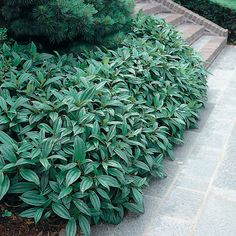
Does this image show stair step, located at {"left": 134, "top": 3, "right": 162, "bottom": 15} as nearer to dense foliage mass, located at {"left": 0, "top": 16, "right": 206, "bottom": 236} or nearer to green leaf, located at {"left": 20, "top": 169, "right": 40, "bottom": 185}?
dense foliage mass, located at {"left": 0, "top": 16, "right": 206, "bottom": 236}

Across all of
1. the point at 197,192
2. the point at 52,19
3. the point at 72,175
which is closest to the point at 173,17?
the point at 52,19

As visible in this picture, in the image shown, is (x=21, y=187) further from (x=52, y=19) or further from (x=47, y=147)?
(x=52, y=19)

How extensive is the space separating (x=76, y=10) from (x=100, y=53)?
624 mm

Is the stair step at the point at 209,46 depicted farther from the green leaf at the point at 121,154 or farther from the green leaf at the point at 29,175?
the green leaf at the point at 29,175

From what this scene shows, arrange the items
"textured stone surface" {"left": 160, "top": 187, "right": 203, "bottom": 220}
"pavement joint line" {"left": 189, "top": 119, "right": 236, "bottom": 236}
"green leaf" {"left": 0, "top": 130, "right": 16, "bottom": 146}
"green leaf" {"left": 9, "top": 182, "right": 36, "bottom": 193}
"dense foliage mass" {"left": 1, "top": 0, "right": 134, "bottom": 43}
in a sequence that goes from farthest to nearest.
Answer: "dense foliage mass" {"left": 1, "top": 0, "right": 134, "bottom": 43} → "textured stone surface" {"left": 160, "top": 187, "right": 203, "bottom": 220} → "pavement joint line" {"left": 189, "top": 119, "right": 236, "bottom": 236} → "green leaf" {"left": 0, "top": 130, "right": 16, "bottom": 146} → "green leaf" {"left": 9, "top": 182, "right": 36, "bottom": 193}

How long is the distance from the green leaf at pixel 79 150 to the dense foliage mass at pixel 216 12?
600cm

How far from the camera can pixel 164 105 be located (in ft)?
13.1

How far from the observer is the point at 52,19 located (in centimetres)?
352

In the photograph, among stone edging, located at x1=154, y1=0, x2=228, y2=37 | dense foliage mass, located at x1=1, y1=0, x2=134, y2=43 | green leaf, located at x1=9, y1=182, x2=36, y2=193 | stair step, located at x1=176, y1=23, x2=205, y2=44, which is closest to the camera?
green leaf, located at x1=9, y1=182, x2=36, y2=193

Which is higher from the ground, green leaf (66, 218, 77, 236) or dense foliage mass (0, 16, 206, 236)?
dense foliage mass (0, 16, 206, 236)

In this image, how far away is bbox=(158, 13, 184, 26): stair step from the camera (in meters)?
7.41

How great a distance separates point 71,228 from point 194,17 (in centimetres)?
625

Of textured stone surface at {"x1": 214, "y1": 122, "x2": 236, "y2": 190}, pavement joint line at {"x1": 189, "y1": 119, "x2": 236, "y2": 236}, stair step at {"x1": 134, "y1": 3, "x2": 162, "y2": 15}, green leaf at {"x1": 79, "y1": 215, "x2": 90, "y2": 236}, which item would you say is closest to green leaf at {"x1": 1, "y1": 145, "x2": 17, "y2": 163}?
green leaf at {"x1": 79, "y1": 215, "x2": 90, "y2": 236}

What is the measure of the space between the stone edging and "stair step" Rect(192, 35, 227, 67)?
7.7 inches
